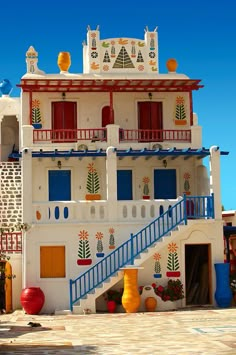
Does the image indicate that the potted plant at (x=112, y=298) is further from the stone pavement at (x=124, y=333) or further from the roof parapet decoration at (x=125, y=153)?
the roof parapet decoration at (x=125, y=153)

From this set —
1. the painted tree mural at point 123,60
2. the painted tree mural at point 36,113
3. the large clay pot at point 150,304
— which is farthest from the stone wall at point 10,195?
the large clay pot at point 150,304

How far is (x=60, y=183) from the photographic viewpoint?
91.8ft

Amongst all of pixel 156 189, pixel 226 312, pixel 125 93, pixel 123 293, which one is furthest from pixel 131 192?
pixel 226 312

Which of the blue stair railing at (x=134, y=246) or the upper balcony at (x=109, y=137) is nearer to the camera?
the blue stair railing at (x=134, y=246)

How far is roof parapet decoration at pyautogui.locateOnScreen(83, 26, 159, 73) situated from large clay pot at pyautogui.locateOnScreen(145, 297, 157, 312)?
34.4ft

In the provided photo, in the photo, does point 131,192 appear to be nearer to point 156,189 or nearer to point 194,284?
point 156,189

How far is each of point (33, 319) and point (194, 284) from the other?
7.11 m

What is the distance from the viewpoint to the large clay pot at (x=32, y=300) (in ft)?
75.4

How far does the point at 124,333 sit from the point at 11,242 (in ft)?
32.6

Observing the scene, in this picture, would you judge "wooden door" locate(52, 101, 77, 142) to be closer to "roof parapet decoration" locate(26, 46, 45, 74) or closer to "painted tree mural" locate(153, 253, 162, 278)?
"roof parapet decoration" locate(26, 46, 45, 74)

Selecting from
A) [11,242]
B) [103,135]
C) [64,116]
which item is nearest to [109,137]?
[103,135]

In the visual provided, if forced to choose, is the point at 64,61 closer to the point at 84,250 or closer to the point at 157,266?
the point at 84,250

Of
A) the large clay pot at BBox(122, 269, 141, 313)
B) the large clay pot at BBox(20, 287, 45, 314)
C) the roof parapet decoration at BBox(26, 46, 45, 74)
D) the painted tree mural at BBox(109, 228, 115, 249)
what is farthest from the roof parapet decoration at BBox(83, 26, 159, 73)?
the large clay pot at BBox(20, 287, 45, 314)

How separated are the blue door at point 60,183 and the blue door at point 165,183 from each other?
3617 millimetres
